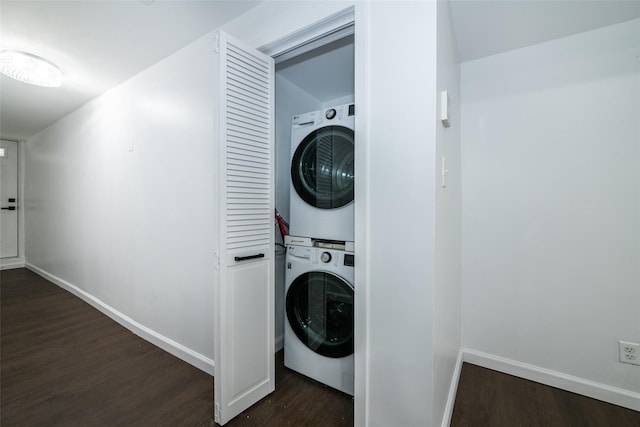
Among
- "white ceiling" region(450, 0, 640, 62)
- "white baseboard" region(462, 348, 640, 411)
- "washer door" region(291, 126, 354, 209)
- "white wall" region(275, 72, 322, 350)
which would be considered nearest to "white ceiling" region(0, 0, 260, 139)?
"white wall" region(275, 72, 322, 350)

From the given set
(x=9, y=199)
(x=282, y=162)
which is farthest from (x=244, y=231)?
(x=9, y=199)

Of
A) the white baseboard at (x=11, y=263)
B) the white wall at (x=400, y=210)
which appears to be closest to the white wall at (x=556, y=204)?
the white wall at (x=400, y=210)

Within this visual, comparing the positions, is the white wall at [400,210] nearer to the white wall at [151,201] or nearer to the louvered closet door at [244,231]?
the louvered closet door at [244,231]

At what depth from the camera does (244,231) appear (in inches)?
58.1

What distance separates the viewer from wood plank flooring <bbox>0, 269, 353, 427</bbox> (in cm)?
145

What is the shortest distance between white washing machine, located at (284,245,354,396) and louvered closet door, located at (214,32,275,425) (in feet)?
0.66

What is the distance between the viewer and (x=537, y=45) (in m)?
1.77

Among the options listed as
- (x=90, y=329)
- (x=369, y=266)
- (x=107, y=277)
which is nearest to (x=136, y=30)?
(x=369, y=266)

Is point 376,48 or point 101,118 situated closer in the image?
point 376,48

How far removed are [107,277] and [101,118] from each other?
165cm

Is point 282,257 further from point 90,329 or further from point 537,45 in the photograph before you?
point 537,45

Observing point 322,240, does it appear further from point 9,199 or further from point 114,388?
point 9,199

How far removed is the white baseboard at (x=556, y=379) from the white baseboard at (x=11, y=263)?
690 cm

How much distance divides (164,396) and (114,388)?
36 cm
